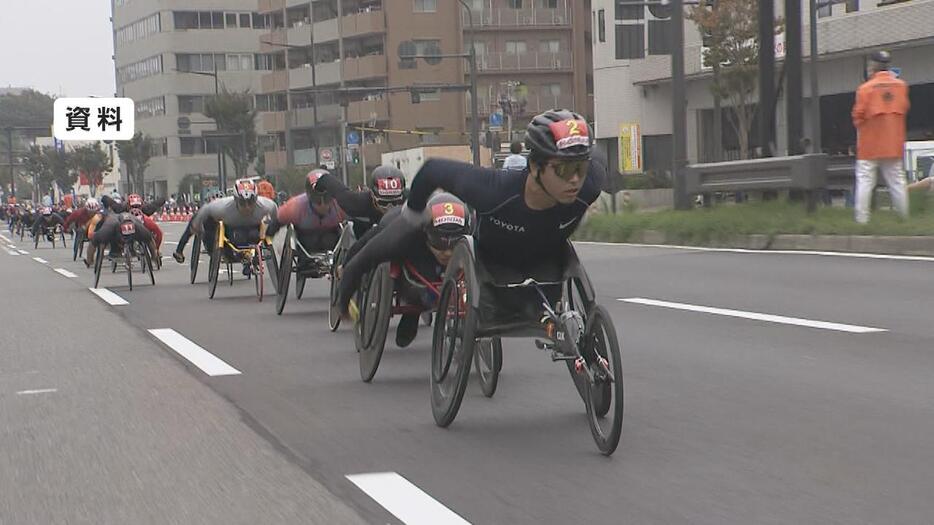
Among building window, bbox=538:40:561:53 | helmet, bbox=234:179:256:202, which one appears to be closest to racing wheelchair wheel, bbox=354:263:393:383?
helmet, bbox=234:179:256:202

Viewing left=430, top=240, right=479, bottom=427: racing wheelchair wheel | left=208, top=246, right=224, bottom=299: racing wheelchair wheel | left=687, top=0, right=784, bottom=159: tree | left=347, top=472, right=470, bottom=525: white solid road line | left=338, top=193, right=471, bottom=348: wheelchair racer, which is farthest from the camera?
left=687, top=0, right=784, bottom=159: tree

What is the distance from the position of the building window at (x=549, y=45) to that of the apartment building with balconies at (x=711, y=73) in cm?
2692

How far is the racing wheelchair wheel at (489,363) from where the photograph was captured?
7539 millimetres

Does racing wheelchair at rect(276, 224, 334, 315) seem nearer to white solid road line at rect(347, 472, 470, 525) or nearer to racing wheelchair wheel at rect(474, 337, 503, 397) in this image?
racing wheelchair wheel at rect(474, 337, 503, 397)

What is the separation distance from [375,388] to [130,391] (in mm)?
1471

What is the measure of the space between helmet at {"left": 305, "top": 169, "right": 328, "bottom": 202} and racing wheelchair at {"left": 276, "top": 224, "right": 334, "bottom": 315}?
0.46m

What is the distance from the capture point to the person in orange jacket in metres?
16.0

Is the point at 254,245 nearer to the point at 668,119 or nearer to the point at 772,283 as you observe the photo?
the point at 772,283

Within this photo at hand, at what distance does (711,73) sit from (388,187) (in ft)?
136

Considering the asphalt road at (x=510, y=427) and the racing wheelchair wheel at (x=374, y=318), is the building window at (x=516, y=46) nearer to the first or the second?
the asphalt road at (x=510, y=427)

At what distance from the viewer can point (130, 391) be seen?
28.0ft

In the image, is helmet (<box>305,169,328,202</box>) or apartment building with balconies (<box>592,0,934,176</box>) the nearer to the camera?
helmet (<box>305,169,328,202</box>)

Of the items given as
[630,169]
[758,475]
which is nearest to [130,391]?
[758,475]

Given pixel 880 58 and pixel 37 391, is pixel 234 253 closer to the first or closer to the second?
pixel 880 58
